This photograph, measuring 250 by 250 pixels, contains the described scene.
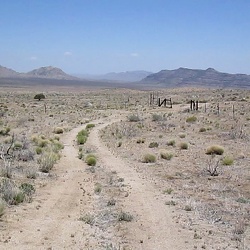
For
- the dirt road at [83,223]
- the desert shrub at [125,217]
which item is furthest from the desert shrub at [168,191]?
the desert shrub at [125,217]

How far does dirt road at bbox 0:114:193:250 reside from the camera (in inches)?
453

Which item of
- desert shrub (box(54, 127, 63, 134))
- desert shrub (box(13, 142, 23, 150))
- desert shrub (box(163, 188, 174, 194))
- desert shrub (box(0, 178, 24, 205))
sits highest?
desert shrub (box(0, 178, 24, 205))

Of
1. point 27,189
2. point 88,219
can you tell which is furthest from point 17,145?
point 88,219

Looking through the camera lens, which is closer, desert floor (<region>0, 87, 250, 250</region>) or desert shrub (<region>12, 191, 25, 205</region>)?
desert floor (<region>0, 87, 250, 250</region>)

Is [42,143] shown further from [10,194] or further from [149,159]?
[10,194]

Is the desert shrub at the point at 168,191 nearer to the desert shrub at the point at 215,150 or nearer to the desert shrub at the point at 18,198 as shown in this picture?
the desert shrub at the point at 18,198

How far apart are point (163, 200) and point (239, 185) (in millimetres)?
4408

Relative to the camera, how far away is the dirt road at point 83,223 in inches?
453

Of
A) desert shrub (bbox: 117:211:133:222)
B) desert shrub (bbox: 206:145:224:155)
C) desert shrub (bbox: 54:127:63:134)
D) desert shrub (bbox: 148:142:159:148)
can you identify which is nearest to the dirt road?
desert shrub (bbox: 117:211:133:222)

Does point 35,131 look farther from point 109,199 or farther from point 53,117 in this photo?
point 109,199

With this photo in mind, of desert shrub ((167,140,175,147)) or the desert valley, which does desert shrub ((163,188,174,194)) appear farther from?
desert shrub ((167,140,175,147))

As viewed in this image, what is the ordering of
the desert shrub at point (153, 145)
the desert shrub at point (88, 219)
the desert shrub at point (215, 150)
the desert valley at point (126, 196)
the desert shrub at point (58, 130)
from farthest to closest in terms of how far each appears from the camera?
1. the desert shrub at point (58, 130)
2. the desert shrub at point (153, 145)
3. the desert shrub at point (215, 150)
4. the desert shrub at point (88, 219)
5. the desert valley at point (126, 196)

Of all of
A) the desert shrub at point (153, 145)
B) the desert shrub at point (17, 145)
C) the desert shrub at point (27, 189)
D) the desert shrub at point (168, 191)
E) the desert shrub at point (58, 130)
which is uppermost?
the desert shrub at point (27, 189)

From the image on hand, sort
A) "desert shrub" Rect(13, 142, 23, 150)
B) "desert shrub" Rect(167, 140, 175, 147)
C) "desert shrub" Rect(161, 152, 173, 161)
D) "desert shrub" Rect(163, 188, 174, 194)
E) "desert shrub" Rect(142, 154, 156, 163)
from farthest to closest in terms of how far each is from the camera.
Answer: "desert shrub" Rect(167, 140, 175, 147) < "desert shrub" Rect(13, 142, 23, 150) < "desert shrub" Rect(161, 152, 173, 161) < "desert shrub" Rect(142, 154, 156, 163) < "desert shrub" Rect(163, 188, 174, 194)
